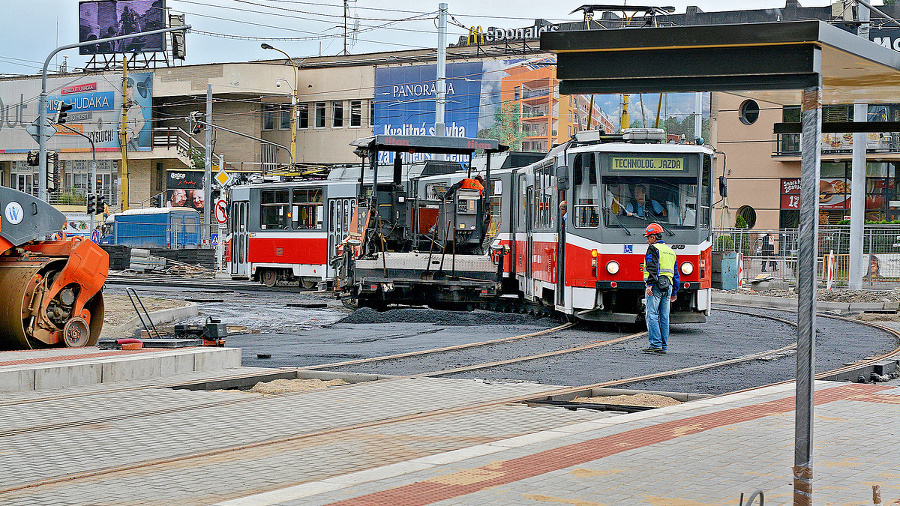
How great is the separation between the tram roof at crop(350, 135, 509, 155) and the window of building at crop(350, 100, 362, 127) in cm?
4655

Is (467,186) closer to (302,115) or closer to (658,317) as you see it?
(658,317)

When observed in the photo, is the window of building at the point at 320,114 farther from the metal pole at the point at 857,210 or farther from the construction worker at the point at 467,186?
the construction worker at the point at 467,186

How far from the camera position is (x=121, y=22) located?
7838 centimetres

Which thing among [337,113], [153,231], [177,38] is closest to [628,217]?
[177,38]

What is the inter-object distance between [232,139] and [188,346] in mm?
59924

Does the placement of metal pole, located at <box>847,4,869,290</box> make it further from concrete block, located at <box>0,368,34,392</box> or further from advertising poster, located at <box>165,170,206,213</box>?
advertising poster, located at <box>165,170,206,213</box>

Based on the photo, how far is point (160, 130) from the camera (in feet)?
242

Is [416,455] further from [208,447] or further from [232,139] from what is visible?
[232,139]

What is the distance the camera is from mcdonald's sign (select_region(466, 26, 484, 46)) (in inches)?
2534

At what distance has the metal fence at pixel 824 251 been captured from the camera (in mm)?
34344

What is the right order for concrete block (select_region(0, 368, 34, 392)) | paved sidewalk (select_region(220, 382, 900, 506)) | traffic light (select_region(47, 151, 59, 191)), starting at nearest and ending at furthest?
paved sidewalk (select_region(220, 382, 900, 506))
concrete block (select_region(0, 368, 34, 392))
traffic light (select_region(47, 151, 59, 191))

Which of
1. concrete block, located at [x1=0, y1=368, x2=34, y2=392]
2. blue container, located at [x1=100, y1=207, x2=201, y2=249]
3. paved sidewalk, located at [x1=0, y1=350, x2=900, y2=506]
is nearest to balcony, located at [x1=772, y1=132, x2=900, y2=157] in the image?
blue container, located at [x1=100, y1=207, x2=201, y2=249]

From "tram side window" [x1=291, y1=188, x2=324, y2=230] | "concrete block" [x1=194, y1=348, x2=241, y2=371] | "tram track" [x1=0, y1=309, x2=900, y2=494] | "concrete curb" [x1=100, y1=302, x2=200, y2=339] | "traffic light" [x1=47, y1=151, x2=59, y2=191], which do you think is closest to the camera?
"tram track" [x1=0, y1=309, x2=900, y2=494]

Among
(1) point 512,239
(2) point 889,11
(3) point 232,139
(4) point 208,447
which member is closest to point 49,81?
(3) point 232,139
